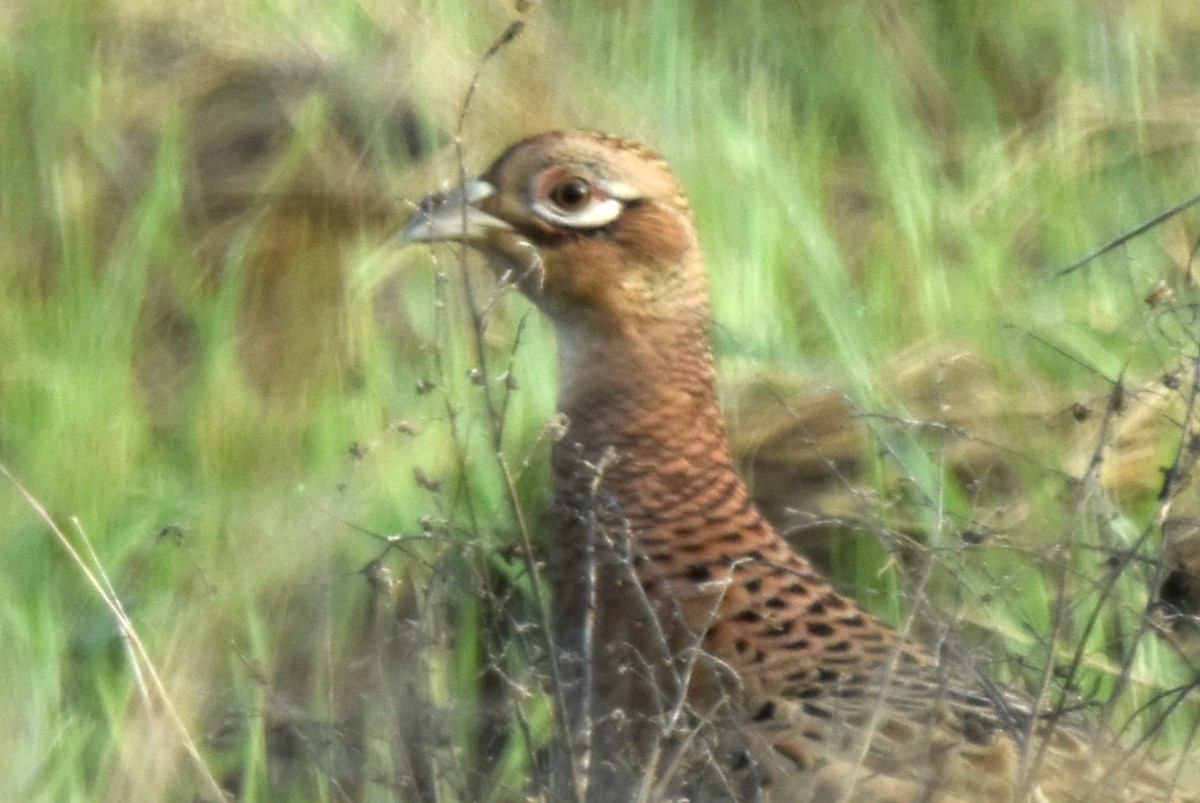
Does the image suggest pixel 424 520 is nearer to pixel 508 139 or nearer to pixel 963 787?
pixel 963 787

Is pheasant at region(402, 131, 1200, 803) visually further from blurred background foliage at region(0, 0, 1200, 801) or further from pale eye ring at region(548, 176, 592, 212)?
blurred background foliage at region(0, 0, 1200, 801)

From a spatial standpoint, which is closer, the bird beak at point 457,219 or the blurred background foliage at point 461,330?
the bird beak at point 457,219

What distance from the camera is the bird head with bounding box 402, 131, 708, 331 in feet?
12.7

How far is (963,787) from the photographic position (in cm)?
315

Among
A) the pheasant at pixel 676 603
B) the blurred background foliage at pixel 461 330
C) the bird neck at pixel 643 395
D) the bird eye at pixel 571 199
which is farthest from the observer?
the blurred background foliage at pixel 461 330

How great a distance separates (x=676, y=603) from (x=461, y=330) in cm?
169

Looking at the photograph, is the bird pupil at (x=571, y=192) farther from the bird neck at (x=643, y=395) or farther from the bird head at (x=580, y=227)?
the bird neck at (x=643, y=395)

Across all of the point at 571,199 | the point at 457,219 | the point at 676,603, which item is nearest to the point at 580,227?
the point at 571,199

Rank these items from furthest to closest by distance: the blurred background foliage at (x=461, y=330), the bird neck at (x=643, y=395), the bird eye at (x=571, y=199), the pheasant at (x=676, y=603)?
1. the blurred background foliage at (x=461, y=330)
2. the bird eye at (x=571, y=199)
3. the bird neck at (x=643, y=395)
4. the pheasant at (x=676, y=603)

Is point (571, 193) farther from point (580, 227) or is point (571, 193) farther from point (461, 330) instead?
point (461, 330)

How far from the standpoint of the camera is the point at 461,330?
4.80 meters

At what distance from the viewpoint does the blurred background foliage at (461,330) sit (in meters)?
4.02

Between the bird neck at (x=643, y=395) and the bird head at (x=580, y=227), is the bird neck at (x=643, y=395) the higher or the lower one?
the lower one

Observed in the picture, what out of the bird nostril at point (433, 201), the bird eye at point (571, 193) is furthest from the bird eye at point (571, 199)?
the bird nostril at point (433, 201)
